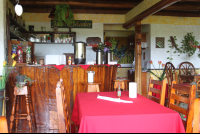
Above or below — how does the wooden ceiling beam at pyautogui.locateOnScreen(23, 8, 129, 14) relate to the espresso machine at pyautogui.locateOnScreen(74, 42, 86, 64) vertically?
above

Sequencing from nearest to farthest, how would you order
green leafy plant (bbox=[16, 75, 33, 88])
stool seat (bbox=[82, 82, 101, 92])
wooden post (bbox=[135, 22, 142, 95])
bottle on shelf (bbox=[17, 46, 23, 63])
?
green leafy plant (bbox=[16, 75, 33, 88]) < stool seat (bbox=[82, 82, 101, 92]) < bottle on shelf (bbox=[17, 46, 23, 63]) < wooden post (bbox=[135, 22, 142, 95])

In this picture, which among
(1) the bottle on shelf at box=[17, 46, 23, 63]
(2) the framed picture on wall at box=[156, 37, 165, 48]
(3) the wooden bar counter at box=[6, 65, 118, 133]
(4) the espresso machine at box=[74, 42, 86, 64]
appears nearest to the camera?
(3) the wooden bar counter at box=[6, 65, 118, 133]

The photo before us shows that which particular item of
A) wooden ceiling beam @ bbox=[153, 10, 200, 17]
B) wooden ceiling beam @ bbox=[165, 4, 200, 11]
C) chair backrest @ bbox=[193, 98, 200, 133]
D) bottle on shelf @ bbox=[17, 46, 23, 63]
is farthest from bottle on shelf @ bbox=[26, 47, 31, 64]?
wooden ceiling beam @ bbox=[153, 10, 200, 17]

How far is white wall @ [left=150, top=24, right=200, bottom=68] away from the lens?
7.28 m

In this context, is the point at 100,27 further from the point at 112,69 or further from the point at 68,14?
the point at 112,69

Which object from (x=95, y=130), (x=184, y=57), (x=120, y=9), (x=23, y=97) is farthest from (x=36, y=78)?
(x=184, y=57)

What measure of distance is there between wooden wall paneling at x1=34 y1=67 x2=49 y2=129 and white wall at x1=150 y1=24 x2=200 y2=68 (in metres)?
4.98

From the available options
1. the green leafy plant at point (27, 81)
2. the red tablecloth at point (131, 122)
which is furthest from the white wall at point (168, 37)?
the red tablecloth at point (131, 122)

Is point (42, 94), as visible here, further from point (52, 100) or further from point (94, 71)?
point (94, 71)

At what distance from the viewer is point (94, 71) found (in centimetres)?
385

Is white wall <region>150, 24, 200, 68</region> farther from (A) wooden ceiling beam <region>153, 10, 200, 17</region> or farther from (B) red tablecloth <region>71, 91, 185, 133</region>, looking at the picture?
(B) red tablecloth <region>71, 91, 185, 133</region>

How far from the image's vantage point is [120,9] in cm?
713

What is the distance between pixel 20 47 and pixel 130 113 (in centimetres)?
322

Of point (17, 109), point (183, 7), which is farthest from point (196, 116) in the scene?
point (183, 7)
